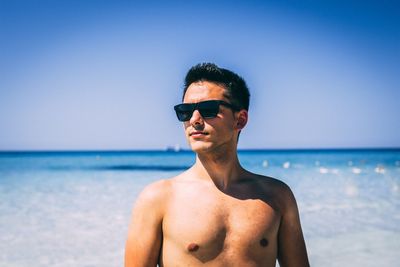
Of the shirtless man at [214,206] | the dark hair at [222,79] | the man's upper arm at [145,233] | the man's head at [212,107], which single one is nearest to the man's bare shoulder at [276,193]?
the shirtless man at [214,206]

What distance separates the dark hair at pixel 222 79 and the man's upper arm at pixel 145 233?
2.08 ft

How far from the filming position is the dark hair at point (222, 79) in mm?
2107

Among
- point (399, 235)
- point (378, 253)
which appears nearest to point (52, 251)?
point (378, 253)

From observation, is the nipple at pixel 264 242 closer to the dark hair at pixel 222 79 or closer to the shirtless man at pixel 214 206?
the shirtless man at pixel 214 206

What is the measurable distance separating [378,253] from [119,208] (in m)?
6.18

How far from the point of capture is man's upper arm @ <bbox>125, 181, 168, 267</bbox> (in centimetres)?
195

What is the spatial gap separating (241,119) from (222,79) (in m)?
0.24

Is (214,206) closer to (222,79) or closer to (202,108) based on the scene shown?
(202,108)

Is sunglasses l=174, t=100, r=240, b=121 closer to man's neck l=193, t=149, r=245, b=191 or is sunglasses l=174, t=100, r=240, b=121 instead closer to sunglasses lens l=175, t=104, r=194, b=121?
sunglasses lens l=175, t=104, r=194, b=121

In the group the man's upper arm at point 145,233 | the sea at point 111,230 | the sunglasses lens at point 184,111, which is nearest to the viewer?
the man's upper arm at point 145,233

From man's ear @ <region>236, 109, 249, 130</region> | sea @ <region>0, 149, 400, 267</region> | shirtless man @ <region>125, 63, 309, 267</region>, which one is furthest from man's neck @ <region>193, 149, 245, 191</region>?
sea @ <region>0, 149, 400, 267</region>

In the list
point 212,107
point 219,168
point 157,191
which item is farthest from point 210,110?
point 157,191

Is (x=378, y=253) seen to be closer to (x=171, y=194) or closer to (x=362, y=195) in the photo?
(x=171, y=194)

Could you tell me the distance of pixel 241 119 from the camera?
219 cm
